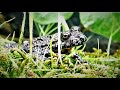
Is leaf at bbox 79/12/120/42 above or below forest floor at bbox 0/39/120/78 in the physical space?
above

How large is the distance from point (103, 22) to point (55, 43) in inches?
21.6

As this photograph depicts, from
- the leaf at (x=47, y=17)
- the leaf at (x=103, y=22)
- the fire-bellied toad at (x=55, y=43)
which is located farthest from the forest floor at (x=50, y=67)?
the leaf at (x=47, y=17)

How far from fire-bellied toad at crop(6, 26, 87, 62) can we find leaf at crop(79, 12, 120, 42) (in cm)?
13

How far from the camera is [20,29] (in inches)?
98.5

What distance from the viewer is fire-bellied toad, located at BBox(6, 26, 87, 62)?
8.24 feet

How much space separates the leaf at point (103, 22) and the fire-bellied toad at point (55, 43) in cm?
13

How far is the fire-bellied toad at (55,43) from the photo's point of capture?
251cm

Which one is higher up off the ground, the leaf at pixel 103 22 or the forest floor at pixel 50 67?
the leaf at pixel 103 22

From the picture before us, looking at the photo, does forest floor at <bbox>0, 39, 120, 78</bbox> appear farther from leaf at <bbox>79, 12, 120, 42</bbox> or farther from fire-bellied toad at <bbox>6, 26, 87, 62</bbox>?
leaf at <bbox>79, 12, 120, 42</bbox>

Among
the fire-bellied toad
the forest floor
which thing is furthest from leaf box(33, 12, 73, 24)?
the forest floor

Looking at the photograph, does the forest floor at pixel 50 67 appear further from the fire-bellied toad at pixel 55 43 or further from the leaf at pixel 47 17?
the leaf at pixel 47 17
